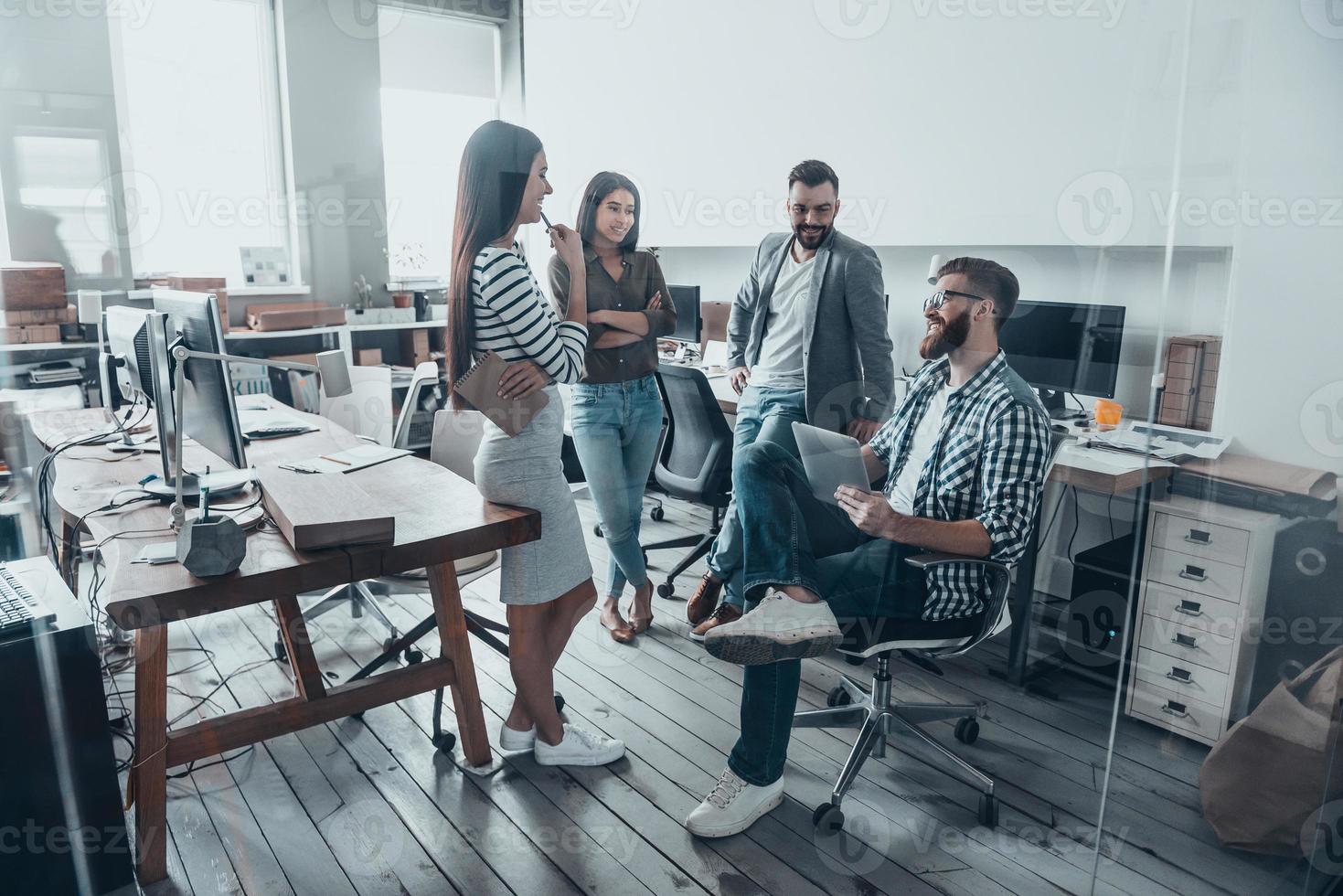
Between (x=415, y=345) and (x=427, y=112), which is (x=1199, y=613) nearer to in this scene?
(x=415, y=345)

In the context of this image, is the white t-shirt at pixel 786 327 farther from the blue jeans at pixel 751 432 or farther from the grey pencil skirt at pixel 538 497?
the grey pencil skirt at pixel 538 497

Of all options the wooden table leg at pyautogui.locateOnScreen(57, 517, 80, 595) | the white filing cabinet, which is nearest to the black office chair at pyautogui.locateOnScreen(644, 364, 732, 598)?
the white filing cabinet

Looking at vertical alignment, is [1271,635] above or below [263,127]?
below

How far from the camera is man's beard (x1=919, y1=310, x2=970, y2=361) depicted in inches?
80.6

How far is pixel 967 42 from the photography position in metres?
3.17

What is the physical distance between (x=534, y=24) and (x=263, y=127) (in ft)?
5.98

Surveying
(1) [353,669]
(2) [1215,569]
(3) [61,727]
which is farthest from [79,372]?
(2) [1215,569]

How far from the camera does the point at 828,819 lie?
6.43 feet

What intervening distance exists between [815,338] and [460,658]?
4.59 ft

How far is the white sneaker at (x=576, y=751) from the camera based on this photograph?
2.20m

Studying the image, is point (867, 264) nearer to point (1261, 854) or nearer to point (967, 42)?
point (967, 42)

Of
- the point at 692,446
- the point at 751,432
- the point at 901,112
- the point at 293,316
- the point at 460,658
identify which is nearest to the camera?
the point at 460,658

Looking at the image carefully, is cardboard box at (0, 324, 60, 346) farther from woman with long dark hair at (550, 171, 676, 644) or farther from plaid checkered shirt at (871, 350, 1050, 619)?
plaid checkered shirt at (871, 350, 1050, 619)

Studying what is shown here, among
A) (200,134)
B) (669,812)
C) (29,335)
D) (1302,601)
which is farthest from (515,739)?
(200,134)
